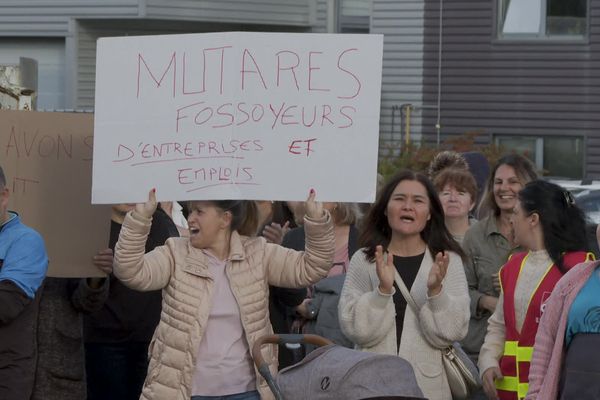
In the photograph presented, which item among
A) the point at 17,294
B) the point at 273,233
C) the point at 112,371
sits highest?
the point at 273,233

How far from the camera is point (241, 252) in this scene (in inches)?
248

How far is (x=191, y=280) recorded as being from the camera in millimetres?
6211

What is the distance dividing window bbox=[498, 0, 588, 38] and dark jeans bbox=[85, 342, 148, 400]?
18.5 m

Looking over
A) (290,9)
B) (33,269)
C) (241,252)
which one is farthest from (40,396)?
(290,9)

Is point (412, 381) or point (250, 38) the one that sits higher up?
point (250, 38)

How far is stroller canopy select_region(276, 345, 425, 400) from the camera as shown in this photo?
497 centimetres

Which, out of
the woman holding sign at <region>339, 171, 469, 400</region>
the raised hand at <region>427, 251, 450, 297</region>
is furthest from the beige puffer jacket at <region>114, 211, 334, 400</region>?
the raised hand at <region>427, 251, 450, 297</region>

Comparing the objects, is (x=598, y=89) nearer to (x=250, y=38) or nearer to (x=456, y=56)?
(x=456, y=56)

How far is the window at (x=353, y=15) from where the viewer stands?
91.2 feet

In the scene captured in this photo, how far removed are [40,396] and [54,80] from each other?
21.5m

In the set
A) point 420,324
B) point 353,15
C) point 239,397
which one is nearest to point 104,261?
point 239,397

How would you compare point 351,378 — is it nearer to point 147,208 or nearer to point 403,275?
point 147,208

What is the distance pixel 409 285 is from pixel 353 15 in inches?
853

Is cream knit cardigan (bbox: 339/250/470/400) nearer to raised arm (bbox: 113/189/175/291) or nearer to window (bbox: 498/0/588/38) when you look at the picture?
raised arm (bbox: 113/189/175/291)
